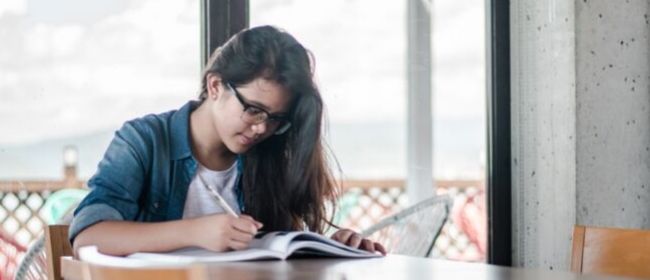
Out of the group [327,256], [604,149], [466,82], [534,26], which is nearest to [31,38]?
[327,256]

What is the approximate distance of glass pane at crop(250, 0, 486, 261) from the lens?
2.68 meters

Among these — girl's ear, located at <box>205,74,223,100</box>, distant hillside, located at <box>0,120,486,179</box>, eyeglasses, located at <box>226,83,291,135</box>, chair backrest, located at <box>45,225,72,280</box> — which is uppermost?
girl's ear, located at <box>205,74,223,100</box>

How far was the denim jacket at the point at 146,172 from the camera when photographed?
223cm

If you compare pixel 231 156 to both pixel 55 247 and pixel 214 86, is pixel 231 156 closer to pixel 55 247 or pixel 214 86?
pixel 214 86

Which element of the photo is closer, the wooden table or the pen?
the wooden table

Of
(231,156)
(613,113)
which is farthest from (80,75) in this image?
(613,113)

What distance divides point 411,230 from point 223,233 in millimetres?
854

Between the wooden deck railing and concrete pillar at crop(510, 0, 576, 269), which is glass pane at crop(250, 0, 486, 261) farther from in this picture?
concrete pillar at crop(510, 0, 576, 269)

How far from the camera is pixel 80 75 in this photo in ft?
7.69

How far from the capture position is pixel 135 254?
1.98 metres

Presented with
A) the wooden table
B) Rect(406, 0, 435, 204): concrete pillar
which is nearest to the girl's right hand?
the wooden table

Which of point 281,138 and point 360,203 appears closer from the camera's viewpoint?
point 281,138

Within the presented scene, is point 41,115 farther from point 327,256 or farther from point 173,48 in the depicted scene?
point 327,256

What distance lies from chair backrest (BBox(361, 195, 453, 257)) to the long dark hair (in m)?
0.26
